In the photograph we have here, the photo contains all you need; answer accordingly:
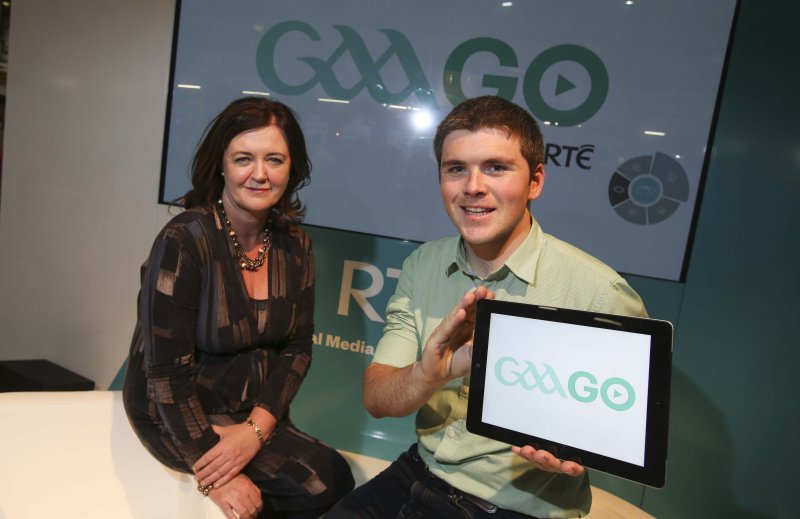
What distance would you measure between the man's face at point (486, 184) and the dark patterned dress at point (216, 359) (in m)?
0.78

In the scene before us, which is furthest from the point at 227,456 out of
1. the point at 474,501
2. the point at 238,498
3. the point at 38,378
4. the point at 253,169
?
the point at 38,378

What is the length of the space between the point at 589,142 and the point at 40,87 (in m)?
3.22

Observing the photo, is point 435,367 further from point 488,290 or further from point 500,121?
point 500,121

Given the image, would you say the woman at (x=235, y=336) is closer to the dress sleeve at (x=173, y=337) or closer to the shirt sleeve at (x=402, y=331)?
the dress sleeve at (x=173, y=337)

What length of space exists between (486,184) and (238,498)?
1122mm

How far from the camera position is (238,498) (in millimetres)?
1684

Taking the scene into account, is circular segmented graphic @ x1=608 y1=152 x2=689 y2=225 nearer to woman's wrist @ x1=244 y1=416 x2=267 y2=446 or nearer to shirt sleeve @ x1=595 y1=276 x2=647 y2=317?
shirt sleeve @ x1=595 y1=276 x2=647 y2=317

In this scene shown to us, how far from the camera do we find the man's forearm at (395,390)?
4.60 feet

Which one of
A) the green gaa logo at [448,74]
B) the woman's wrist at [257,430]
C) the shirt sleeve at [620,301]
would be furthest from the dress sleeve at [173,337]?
the green gaa logo at [448,74]

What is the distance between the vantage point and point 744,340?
8.50 ft

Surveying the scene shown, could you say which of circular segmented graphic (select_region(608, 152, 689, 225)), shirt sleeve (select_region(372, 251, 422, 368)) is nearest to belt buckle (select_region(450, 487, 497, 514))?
shirt sleeve (select_region(372, 251, 422, 368))

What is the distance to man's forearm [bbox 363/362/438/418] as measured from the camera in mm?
1401

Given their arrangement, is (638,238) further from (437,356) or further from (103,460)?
(103,460)

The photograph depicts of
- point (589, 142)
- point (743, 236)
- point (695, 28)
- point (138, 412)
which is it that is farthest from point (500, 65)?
point (138, 412)
